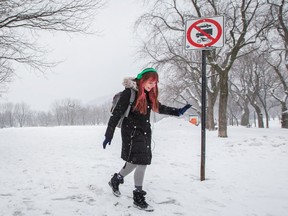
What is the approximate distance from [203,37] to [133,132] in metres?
2.35

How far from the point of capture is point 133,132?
3.39 m

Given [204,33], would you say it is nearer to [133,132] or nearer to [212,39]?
[212,39]

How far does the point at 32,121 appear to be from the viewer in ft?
369

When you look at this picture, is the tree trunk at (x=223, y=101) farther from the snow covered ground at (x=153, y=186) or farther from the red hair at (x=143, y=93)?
the red hair at (x=143, y=93)

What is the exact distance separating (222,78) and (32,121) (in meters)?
115

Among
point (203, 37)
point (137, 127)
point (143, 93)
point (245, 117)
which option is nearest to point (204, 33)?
point (203, 37)

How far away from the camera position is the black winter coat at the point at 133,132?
3.34 m

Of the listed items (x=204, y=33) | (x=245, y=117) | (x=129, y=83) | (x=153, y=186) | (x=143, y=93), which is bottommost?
(x=153, y=186)

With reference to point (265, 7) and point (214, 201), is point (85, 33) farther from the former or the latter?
point (265, 7)

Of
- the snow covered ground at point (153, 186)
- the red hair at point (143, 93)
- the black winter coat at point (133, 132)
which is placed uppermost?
the red hair at point (143, 93)

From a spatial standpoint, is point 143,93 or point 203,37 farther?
point 203,37

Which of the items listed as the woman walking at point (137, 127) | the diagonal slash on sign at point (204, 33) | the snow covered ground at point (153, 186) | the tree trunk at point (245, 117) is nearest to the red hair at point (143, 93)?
the woman walking at point (137, 127)

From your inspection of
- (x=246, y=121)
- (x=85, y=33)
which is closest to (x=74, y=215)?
(x=85, y=33)

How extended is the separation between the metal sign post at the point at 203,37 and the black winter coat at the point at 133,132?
1.48 meters
